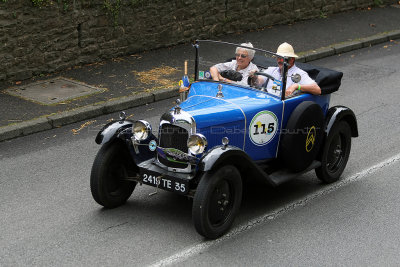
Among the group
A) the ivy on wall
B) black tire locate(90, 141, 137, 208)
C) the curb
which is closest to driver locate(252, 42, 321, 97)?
black tire locate(90, 141, 137, 208)

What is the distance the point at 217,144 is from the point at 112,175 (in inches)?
45.8

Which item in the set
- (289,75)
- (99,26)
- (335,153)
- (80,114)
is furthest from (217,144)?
(99,26)

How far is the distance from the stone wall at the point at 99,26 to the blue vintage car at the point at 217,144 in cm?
471

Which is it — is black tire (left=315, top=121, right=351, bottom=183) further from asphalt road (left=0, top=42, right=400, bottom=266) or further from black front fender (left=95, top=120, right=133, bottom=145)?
black front fender (left=95, top=120, right=133, bottom=145)

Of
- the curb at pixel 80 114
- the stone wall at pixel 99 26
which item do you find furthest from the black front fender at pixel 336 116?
the stone wall at pixel 99 26

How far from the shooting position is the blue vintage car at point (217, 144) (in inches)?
237

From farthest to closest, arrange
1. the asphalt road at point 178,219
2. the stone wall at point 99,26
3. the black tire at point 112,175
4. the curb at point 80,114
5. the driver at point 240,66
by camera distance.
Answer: the stone wall at point 99,26 → the curb at point 80,114 → the driver at point 240,66 → the black tire at point 112,175 → the asphalt road at point 178,219

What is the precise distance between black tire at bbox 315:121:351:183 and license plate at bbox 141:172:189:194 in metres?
2.04

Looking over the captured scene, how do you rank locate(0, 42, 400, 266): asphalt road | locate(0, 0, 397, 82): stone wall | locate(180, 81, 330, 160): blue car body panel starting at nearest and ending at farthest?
locate(0, 42, 400, 266): asphalt road < locate(180, 81, 330, 160): blue car body panel < locate(0, 0, 397, 82): stone wall

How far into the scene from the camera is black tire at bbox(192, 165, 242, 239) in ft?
19.0

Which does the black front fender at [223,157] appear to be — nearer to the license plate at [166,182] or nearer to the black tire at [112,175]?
the license plate at [166,182]

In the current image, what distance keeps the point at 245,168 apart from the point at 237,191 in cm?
29

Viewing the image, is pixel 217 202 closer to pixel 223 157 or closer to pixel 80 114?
pixel 223 157

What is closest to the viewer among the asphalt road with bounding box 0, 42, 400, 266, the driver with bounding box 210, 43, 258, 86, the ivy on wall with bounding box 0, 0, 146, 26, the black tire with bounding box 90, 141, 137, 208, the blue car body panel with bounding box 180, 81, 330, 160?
the asphalt road with bounding box 0, 42, 400, 266
